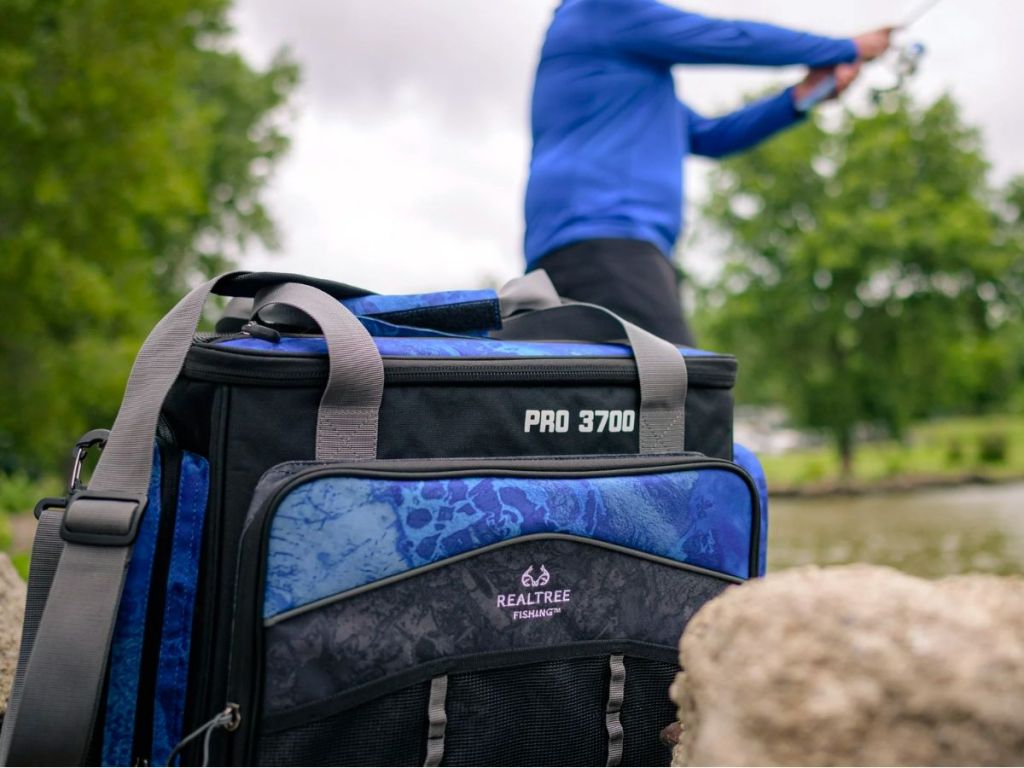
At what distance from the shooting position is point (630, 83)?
94.3 inches

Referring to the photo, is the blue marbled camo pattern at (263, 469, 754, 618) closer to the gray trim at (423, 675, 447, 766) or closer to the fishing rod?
the gray trim at (423, 675, 447, 766)

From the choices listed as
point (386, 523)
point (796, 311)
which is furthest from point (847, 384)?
point (386, 523)

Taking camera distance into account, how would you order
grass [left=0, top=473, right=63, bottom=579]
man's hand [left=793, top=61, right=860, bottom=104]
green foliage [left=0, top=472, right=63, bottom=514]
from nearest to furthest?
man's hand [left=793, top=61, right=860, bottom=104]
grass [left=0, top=473, right=63, bottom=579]
green foliage [left=0, top=472, right=63, bottom=514]

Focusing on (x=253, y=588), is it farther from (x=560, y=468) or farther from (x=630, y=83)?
(x=630, y=83)

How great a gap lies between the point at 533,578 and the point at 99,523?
62 centimetres

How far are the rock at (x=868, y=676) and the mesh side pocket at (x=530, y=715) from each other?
49 cm

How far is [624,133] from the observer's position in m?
2.37

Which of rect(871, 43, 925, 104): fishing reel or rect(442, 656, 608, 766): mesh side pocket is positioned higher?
rect(871, 43, 925, 104): fishing reel

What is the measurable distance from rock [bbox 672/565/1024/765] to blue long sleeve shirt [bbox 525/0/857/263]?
1.63 m

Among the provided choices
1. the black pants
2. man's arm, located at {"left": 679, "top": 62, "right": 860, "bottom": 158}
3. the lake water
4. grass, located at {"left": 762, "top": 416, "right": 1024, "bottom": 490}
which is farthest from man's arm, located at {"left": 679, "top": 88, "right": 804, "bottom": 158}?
grass, located at {"left": 762, "top": 416, "right": 1024, "bottom": 490}

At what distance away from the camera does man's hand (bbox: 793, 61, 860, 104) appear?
242 cm

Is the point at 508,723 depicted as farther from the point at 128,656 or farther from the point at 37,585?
the point at 37,585

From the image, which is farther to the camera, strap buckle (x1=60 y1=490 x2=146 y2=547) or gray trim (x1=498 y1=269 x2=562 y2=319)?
gray trim (x1=498 y1=269 x2=562 y2=319)

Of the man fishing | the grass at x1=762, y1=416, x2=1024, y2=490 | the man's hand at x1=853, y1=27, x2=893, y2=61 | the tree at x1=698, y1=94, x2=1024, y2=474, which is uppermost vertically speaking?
the tree at x1=698, y1=94, x2=1024, y2=474
